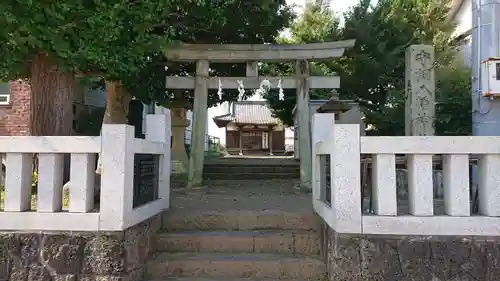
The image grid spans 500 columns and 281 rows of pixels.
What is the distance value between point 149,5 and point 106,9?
551 millimetres

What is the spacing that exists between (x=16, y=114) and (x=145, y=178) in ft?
27.8

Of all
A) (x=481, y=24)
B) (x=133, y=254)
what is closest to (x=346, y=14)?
(x=481, y=24)

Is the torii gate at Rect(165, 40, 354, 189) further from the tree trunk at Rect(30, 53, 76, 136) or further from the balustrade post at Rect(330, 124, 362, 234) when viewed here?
the balustrade post at Rect(330, 124, 362, 234)

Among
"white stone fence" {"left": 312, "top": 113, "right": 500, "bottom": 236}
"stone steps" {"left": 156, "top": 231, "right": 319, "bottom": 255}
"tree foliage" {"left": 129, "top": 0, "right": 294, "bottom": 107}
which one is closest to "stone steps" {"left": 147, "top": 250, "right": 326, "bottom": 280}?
"stone steps" {"left": 156, "top": 231, "right": 319, "bottom": 255}

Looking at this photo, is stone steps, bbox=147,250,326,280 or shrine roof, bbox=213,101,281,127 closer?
stone steps, bbox=147,250,326,280

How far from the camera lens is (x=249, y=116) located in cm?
2847

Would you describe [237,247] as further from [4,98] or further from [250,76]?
[4,98]

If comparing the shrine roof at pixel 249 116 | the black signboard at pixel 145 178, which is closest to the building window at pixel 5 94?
the black signboard at pixel 145 178

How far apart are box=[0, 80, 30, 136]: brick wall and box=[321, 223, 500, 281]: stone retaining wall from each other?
1018 centimetres

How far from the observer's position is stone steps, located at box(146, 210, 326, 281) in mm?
4059

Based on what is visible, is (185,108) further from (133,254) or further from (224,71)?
(133,254)

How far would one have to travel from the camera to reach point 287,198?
6480mm

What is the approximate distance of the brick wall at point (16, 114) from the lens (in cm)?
1102

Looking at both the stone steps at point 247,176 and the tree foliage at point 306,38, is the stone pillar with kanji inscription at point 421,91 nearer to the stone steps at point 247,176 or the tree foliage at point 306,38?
the stone steps at point 247,176
